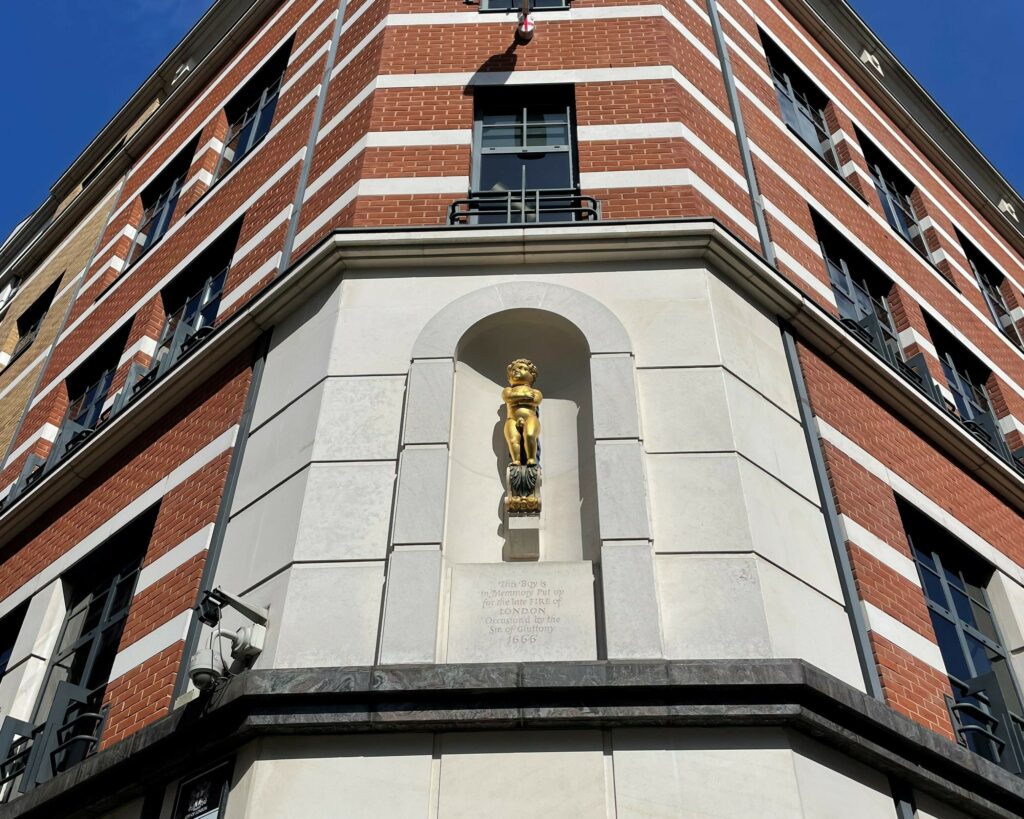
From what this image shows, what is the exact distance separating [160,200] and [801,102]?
11.9m

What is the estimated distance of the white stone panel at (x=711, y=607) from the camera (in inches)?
334

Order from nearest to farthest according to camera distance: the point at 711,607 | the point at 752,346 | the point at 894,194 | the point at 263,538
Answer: the point at 711,607, the point at 263,538, the point at 752,346, the point at 894,194

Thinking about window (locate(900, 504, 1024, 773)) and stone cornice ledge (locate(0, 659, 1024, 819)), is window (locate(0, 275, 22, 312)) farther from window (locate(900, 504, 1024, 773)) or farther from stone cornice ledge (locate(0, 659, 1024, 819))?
window (locate(900, 504, 1024, 773))

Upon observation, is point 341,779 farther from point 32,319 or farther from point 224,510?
point 32,319

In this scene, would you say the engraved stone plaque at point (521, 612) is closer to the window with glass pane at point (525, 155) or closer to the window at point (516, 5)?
the window with glass pane at point (525, 155)

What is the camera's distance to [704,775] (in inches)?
305

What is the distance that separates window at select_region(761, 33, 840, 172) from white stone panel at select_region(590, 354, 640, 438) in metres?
8.46

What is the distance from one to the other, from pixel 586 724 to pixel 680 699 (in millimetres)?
715

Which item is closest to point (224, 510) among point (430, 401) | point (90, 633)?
point (430, 401)

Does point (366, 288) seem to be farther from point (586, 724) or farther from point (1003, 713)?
point (1003, 713)

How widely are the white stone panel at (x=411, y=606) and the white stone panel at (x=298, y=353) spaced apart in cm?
258

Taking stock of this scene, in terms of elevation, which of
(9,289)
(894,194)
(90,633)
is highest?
(9,289)

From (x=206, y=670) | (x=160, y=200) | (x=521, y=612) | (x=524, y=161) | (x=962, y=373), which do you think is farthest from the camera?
(x=160, y=200)

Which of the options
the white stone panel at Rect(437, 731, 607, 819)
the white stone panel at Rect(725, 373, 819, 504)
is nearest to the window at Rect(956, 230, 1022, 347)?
the white stone panel at Rect(725, 373, 819, 504)
